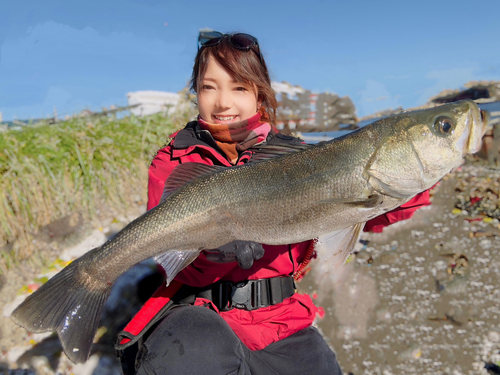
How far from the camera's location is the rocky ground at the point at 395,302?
3377 millimetres

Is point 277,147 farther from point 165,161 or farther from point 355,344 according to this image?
point 355,344

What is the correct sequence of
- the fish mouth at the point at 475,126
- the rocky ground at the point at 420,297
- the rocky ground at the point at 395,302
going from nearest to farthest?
1. the fish mouth at the point at 475,126
2. the rocky ground at the point at 395,302
3. the rocky ground at the point at 420,297

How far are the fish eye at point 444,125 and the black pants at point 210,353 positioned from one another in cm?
166

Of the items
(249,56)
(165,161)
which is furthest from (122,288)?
(249,56)

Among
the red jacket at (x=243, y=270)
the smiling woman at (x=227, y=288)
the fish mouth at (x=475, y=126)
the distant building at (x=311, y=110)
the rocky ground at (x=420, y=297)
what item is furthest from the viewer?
the distant building at (x=311, y=110)

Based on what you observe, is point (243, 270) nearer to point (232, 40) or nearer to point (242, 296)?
point (242, 296)

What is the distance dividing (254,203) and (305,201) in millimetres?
293

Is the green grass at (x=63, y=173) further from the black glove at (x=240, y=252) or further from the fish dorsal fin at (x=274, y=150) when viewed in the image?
Answer: the fish dorsal fin at (x=274, y=150)

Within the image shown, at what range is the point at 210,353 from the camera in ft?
6.40

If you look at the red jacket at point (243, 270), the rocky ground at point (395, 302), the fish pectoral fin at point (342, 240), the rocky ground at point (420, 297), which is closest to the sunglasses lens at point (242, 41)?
the red jacket at point (243, 270)

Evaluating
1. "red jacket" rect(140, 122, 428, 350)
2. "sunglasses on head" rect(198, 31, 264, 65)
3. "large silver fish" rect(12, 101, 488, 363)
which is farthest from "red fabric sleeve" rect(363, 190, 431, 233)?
"sunglasses on head" rect(198, 31, 264, 65)

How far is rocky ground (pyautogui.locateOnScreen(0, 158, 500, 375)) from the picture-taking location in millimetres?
3377

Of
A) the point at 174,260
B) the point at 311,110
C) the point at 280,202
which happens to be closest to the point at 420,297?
the point at 280,202

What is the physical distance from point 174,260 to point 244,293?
24.8 inches
